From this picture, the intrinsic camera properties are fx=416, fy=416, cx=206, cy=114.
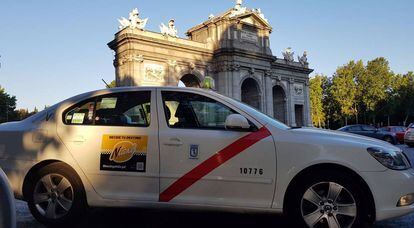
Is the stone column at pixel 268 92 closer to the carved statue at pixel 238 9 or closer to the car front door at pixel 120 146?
the carved statue at pixel 238 9

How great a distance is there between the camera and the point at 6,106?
80.9 meters

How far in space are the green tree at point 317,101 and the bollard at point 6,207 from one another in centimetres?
7904

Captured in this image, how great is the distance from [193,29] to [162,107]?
131 feet

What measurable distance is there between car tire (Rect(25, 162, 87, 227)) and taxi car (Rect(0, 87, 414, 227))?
12 mm

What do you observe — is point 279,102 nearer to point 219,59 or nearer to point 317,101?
point 219,59

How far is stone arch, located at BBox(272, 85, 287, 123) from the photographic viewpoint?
48.4 metres

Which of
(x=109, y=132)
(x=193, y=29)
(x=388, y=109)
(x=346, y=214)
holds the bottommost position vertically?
(x=346, y=214)

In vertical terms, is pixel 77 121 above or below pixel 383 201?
above

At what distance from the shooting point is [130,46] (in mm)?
34000

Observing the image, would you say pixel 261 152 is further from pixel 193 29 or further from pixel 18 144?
pixel 193 29

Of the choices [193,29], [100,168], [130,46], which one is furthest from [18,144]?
[193,29]

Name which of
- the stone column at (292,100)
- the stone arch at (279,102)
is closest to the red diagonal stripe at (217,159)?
the stone arch at (279,102)

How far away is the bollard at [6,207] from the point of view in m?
1.98

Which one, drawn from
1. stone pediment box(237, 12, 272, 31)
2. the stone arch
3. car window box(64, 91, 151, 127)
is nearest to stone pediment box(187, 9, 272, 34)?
stone pediment box(237, 12, 272, 31)
